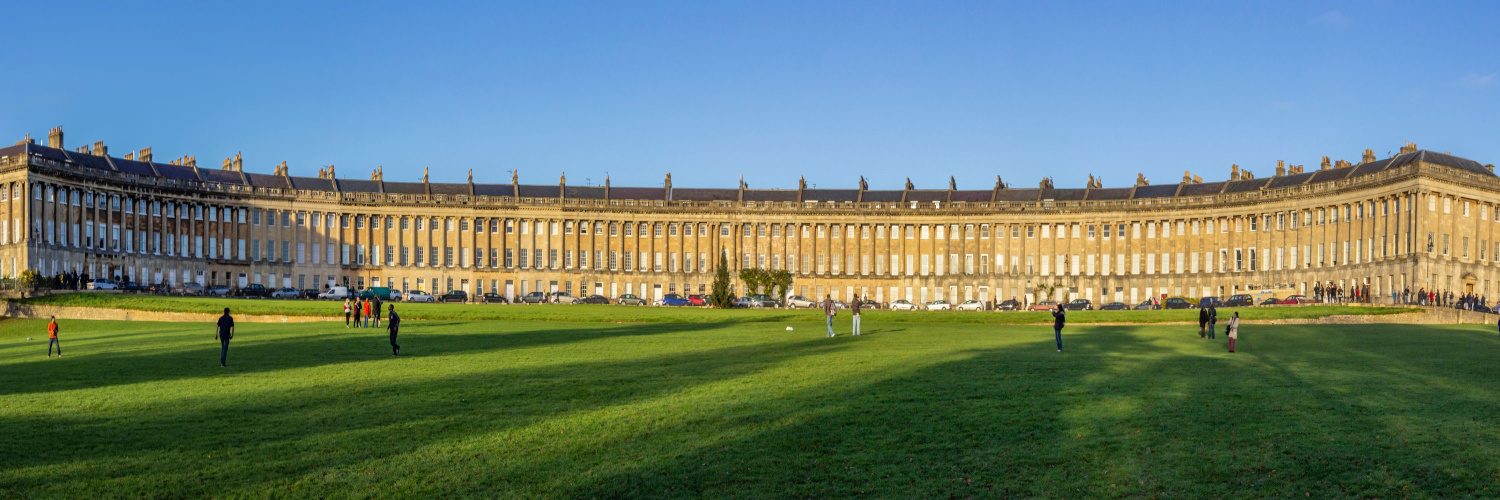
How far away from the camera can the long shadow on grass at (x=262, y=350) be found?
32438mm

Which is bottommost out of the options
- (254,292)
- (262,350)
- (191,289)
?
(254,292)

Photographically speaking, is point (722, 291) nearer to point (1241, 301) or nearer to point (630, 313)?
point (630, 313)

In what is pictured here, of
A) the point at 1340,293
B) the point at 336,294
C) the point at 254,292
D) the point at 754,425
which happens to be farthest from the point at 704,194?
the point at 754,425

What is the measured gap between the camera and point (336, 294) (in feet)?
355

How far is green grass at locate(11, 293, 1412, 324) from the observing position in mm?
67438

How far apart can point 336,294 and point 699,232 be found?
36484mm

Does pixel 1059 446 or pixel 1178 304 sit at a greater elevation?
pixel 1059 446

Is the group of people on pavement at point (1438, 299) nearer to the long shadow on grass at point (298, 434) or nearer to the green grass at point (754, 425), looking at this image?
the green grass at point (754, 425)

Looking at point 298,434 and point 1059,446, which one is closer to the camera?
point 1059,446

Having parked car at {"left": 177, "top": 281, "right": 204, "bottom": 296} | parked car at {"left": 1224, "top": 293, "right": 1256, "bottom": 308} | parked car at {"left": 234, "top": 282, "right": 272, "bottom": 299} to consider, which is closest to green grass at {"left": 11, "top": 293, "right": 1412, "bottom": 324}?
parked car at {"left": 1224, "top": 293, "right": 1256, "bottom": 308}

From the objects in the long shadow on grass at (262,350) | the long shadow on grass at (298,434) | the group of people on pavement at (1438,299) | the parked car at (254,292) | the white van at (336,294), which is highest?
the long shadow on grass at (298,434)

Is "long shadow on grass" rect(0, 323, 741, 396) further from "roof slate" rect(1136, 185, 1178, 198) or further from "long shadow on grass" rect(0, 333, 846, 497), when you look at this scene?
"roof slate" rect(1136, 185, 1178, 198)

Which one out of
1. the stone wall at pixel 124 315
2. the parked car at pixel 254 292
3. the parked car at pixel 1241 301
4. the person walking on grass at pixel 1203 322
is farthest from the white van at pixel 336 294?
the person walking on grass at pixel 1203 322

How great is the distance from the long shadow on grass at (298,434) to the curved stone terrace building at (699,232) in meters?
87.3
